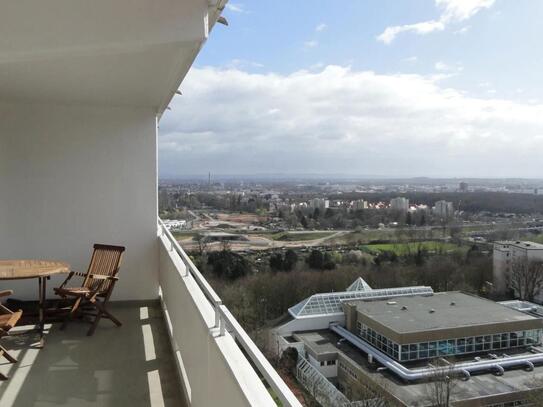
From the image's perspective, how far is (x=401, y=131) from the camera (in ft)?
76.1

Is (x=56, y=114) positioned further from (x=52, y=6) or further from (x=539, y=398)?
(x=539, y=398)

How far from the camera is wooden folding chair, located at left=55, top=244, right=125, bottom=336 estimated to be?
3.53 m

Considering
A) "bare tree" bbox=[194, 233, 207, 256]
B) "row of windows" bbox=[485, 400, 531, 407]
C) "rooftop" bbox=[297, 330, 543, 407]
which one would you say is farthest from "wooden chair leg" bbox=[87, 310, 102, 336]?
"row of windows" bbox=[485, 400, 531, 407]

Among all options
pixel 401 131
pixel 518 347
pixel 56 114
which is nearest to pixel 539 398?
pixel 518 347

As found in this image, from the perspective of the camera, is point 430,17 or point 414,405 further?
point 430,17

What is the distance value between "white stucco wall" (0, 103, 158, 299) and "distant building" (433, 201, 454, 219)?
34.7 feet

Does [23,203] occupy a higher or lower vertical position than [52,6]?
lower

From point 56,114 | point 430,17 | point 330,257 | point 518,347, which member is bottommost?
point 518,347

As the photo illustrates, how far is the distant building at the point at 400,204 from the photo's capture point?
13184 mm

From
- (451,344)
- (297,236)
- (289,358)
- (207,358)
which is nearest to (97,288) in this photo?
(289,358)

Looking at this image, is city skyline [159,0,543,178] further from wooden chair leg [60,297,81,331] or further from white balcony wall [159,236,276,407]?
white balcony wall [159,236,276,407]

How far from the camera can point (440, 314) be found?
9.05 metres

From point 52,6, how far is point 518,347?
9124 mm

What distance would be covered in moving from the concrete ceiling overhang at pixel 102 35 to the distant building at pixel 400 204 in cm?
1125
